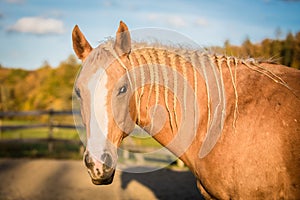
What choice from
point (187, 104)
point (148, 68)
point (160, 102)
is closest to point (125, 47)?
point (148, 68)

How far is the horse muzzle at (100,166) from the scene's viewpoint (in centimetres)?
210

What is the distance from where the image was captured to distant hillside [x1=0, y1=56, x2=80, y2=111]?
2550 centimetres

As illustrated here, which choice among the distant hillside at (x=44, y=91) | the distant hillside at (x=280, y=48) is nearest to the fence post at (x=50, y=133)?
the distant hillside at (x=280, y=48)

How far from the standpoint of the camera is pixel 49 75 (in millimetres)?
30797

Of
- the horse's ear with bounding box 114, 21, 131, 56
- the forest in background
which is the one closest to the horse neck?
the horse's ear with bounding box 114, 21, 131, 56

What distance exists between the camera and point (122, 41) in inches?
92.6

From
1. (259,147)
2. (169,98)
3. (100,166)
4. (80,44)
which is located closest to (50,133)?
(80,44)

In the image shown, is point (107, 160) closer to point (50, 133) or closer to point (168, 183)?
point (168, 183)

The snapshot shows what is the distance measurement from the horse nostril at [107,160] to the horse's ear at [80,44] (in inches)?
37.0

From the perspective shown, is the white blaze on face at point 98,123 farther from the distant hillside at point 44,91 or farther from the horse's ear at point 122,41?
the distant hillside at point 44,91

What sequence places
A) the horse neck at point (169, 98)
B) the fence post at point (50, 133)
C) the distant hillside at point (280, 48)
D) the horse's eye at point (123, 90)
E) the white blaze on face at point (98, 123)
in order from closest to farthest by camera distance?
the white blaze on face at point (98, 123) < the horse's eye at point (123, 90) < the horse neck at point (169, 98) < the distant hillside at point (280, 48) < the fence post at point (50, 133)

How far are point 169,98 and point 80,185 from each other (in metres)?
4.58

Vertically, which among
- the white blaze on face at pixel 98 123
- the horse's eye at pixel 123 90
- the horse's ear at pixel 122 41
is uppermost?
the horse's ear at pixel 122 41

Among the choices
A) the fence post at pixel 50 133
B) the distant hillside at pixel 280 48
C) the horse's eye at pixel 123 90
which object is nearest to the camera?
the horse's eye at pixel 123 90
